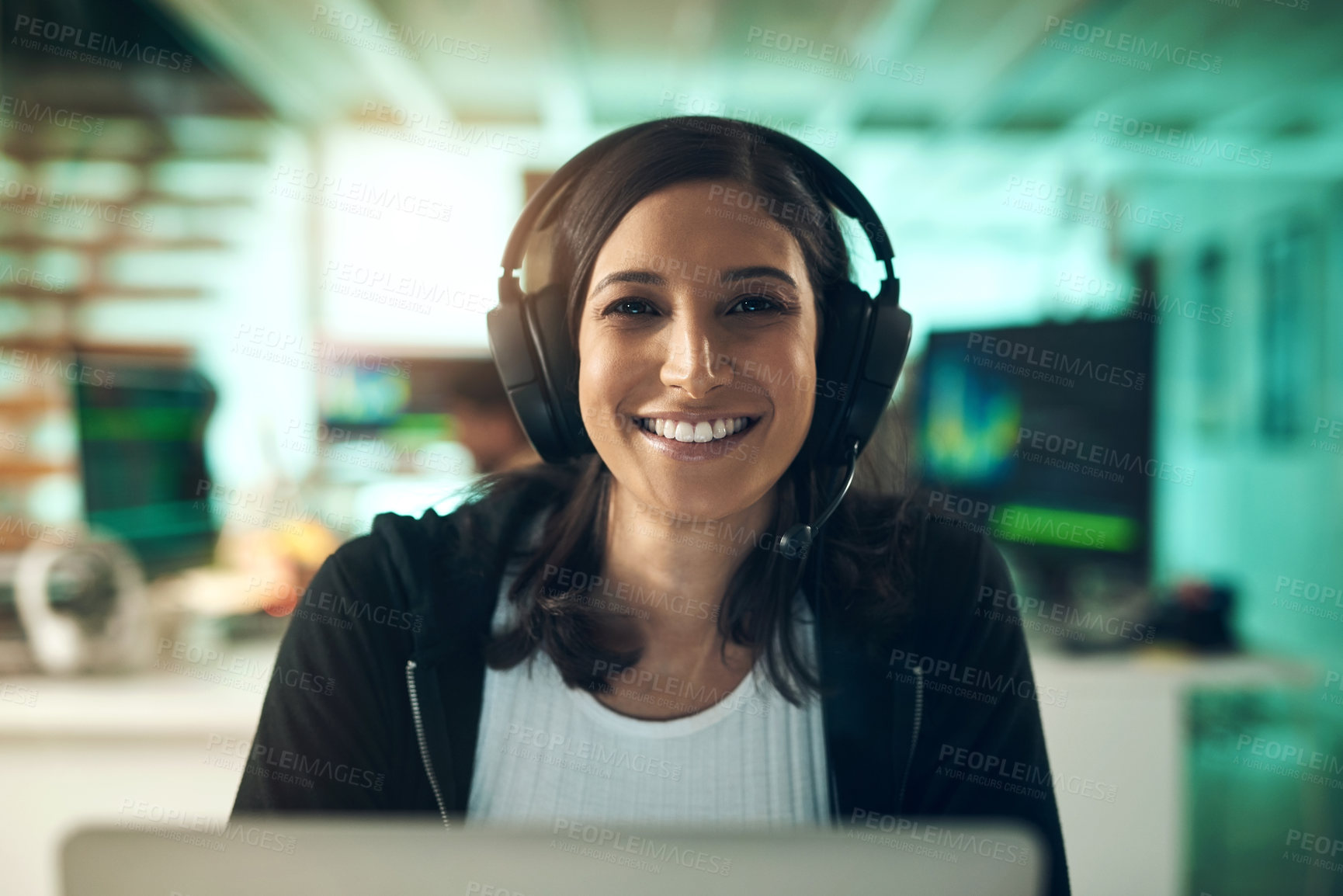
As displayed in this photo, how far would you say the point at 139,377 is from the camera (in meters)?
1.73

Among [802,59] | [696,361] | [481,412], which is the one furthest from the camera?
[802,59]

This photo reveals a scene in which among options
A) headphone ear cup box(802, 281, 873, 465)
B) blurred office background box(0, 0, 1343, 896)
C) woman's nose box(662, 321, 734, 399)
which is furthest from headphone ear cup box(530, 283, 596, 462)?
blurred office background box(0, 0, 1343, 896)

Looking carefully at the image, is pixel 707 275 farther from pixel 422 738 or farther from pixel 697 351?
pixel 422 738

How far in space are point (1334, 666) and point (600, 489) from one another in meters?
4.63

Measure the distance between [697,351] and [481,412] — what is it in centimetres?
163

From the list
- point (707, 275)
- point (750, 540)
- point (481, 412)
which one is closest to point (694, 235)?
point (707, 275)

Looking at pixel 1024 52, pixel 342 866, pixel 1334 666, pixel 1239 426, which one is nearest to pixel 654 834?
pixel 342 866

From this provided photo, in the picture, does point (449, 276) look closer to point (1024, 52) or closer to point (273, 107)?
point (273, 107)

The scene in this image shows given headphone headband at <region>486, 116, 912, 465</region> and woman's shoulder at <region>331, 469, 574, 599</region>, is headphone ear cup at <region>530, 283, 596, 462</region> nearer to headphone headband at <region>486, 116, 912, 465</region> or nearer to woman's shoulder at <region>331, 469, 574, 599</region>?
headphone headband at <region>486, 116, 912, 465</region>

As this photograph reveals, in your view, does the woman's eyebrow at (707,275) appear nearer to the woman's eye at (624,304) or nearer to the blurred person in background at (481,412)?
the woman's eye at (624,304)

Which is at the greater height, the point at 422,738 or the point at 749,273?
the point at 749,273

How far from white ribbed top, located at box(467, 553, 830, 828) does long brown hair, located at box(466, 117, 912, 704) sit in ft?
0.09

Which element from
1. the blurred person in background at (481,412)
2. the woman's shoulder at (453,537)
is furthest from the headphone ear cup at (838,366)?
the blurred person in background at (481,412)

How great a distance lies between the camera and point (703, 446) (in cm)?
85
